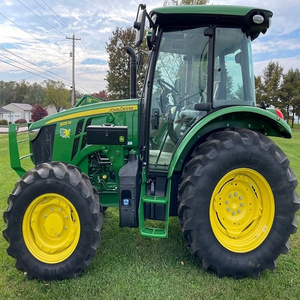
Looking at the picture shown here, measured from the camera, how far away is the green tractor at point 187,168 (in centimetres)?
266

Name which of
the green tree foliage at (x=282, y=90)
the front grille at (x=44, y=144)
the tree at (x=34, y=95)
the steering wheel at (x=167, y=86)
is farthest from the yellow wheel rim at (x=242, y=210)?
the tree at (x=34, y=95)

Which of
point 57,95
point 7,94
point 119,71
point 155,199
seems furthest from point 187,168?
point 7,94

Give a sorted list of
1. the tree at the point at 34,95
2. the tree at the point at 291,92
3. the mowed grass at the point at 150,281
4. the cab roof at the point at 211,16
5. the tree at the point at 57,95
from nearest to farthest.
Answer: the mowed grass at the point at 150,281 < the cab roof at the point at 211,16 < the tree at the point at 291,92 < the tree at the point at 57,95 < the tree at the point at 34,95

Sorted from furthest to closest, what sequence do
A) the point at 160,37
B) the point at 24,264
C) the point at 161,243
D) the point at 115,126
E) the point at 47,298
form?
the point at 161,243
the point at 115,126
the point at 160,37
the point at 24,264
the point at 47,298

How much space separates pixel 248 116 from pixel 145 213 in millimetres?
1522

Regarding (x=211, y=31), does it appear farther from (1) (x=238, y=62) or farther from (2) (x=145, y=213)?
(2) (x=145, y=213)

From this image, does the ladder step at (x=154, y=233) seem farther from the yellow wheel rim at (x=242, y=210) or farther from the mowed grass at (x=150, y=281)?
the yellow wheel rim at (x=242, y=210)

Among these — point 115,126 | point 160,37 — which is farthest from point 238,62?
point 115,126

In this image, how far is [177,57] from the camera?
2.95m

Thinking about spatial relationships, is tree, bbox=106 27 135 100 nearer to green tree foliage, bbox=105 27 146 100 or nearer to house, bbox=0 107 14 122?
green tree foliage, bbox=105 27 146 100

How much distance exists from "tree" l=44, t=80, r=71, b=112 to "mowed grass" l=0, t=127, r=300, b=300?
53.8 m

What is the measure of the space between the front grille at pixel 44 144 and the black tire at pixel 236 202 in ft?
5.56

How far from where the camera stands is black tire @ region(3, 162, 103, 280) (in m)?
2.65

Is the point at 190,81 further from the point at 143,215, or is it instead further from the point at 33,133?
the point at 33,133
